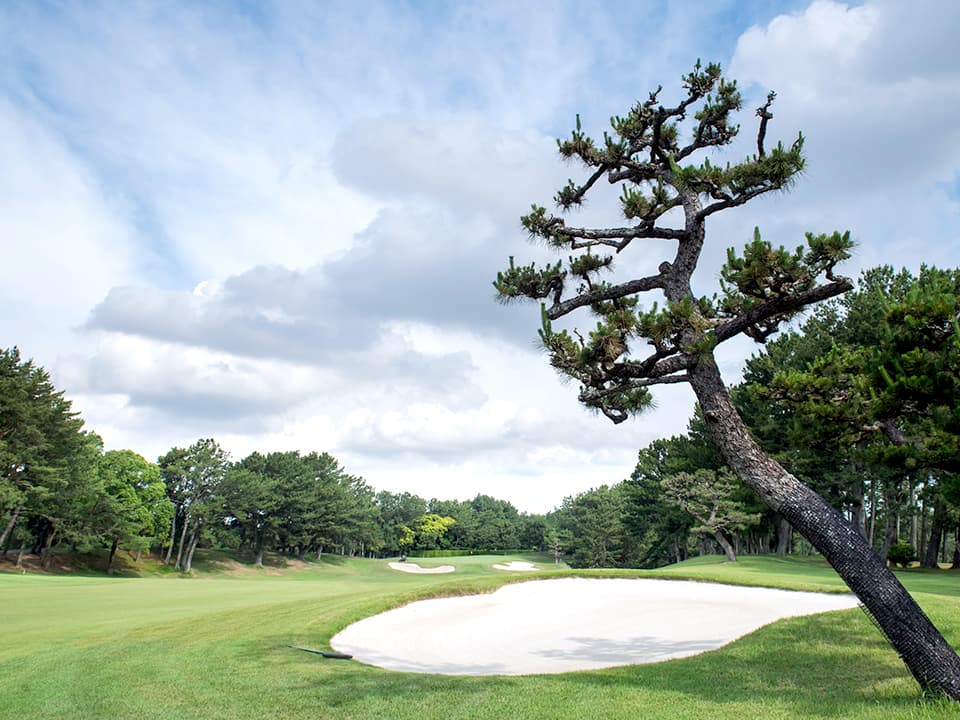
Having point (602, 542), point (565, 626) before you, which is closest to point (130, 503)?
point (602, 542)

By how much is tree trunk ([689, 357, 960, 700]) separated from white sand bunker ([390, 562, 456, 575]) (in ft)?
167

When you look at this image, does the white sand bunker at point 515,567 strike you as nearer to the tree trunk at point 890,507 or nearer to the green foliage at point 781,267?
the tree trunk at point 890,507

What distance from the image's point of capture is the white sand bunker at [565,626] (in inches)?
369

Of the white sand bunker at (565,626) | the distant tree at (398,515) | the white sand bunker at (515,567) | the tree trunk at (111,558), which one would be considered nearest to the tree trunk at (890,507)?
the white sand bunker at (565,626)

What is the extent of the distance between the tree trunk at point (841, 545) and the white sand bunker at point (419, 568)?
51.0m

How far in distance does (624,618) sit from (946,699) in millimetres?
8241

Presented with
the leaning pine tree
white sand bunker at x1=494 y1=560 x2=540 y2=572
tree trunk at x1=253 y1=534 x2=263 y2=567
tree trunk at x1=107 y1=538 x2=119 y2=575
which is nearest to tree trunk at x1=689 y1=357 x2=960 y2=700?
the leaning pine tree

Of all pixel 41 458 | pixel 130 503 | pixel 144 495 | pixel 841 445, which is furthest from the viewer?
pixel 144 495

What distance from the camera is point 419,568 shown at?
56.8 meters

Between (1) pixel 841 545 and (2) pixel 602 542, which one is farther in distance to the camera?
(2) pixel 602 542

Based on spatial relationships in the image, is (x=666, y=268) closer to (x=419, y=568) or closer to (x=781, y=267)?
(x=781, y=267)

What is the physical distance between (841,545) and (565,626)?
7406 millimetres

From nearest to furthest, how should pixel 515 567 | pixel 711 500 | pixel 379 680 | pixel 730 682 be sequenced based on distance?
1. pixel 730 682
2. pixel 379 680
3. pixel 711 500
4. pixel 515 567

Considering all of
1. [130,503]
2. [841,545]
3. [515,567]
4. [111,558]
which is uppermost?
[841,545]
